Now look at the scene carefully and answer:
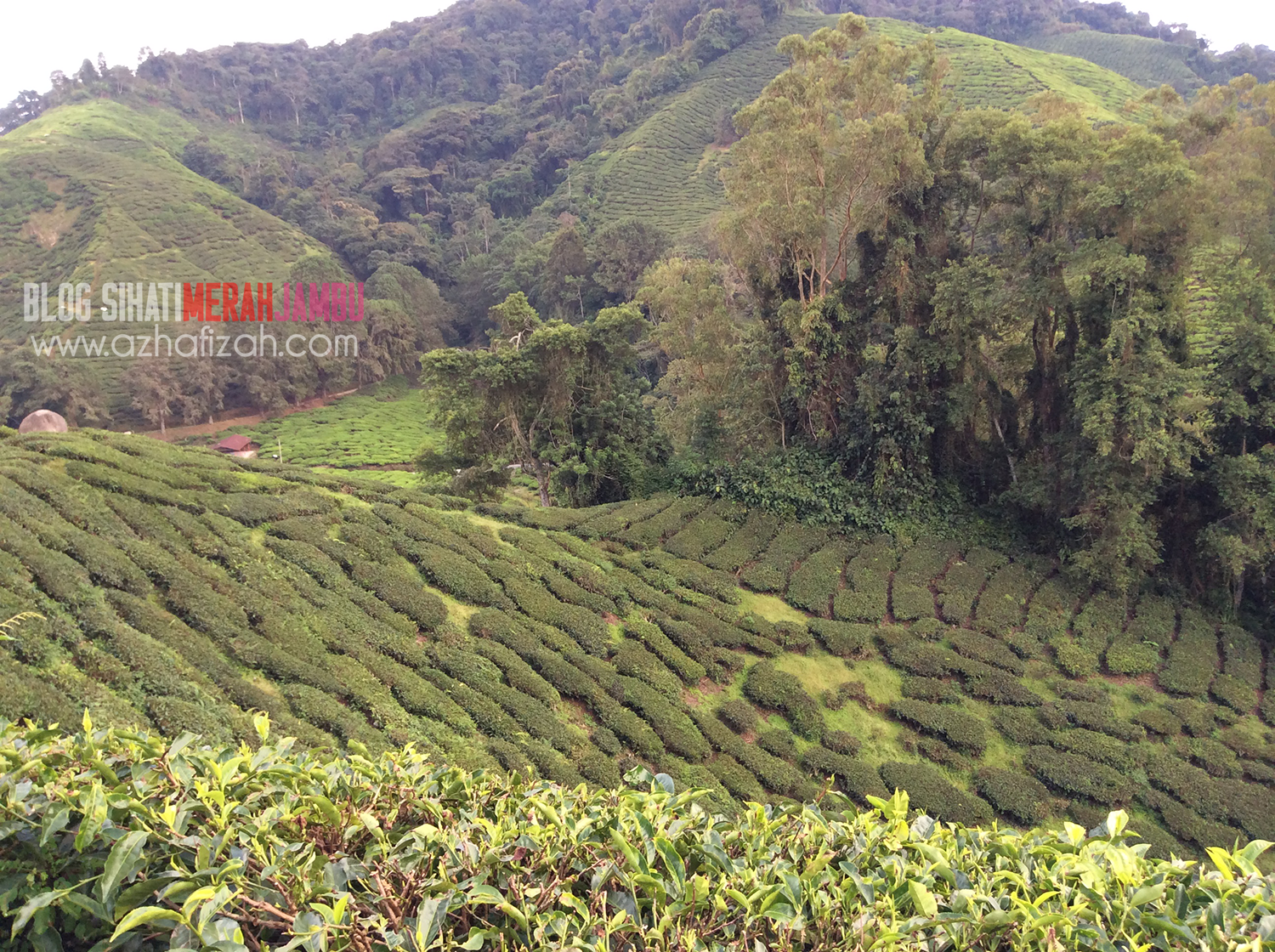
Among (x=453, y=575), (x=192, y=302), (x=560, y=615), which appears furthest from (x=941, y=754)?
(x=192, y=302)

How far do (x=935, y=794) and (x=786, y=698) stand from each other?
2383 mm

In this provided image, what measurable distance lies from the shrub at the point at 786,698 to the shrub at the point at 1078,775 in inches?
126

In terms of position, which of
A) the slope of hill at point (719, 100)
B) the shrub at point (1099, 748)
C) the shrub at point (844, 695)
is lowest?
the shrub at point (1099, 748)

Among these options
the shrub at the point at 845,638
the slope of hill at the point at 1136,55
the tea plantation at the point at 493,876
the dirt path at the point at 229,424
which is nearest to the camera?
the tea plantation at the point at 493,876

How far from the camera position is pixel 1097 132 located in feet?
48.6

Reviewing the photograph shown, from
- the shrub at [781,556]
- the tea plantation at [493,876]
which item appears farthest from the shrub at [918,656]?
the tea plantation at [493,876]

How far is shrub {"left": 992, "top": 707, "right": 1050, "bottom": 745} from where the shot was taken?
11000mm

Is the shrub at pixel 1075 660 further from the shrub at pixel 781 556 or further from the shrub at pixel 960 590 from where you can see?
the shrub at pixel 781 556

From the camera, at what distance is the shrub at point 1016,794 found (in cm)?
991

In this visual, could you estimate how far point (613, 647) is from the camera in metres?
11.0

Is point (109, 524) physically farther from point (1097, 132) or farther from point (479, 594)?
point (1097, 132)

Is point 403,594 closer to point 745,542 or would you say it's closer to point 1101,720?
point 745,542

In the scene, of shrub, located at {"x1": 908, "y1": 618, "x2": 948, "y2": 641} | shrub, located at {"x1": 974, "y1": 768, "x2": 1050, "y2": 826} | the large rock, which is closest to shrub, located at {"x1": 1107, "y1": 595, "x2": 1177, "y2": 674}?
shrub, located at {"x1": 908, "y1": 618, "x2": 948, "y2": 641}

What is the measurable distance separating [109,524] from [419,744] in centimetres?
478
